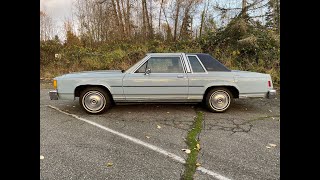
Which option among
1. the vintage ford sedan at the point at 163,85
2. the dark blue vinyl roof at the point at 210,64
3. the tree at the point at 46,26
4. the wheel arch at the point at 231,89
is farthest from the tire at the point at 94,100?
the tree at the point at 46,26

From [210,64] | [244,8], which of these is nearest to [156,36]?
[244,8]

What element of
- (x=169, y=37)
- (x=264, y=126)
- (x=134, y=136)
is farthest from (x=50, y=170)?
(x=169, y=37)

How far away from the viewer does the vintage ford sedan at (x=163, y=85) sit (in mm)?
5402

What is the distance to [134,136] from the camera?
13.3ft

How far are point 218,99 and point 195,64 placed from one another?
1045mm

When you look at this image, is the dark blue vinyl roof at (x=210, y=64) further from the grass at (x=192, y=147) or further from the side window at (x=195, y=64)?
the grass at (x=192, y=147)

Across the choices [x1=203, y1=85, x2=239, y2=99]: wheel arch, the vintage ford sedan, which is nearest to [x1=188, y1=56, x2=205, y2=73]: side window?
the vintage ford sedan

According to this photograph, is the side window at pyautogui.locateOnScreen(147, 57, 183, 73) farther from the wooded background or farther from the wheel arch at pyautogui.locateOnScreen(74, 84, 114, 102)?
the wooded background

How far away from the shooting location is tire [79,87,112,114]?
5.48 m

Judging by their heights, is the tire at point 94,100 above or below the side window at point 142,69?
below

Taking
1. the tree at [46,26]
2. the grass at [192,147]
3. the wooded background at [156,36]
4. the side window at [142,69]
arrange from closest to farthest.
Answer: the grass at [192,147]
the side window at [142,69]
the wooded background at [156,36]
the tree at [46,26]

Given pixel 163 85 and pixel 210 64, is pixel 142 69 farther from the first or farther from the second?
pixel 210 64
